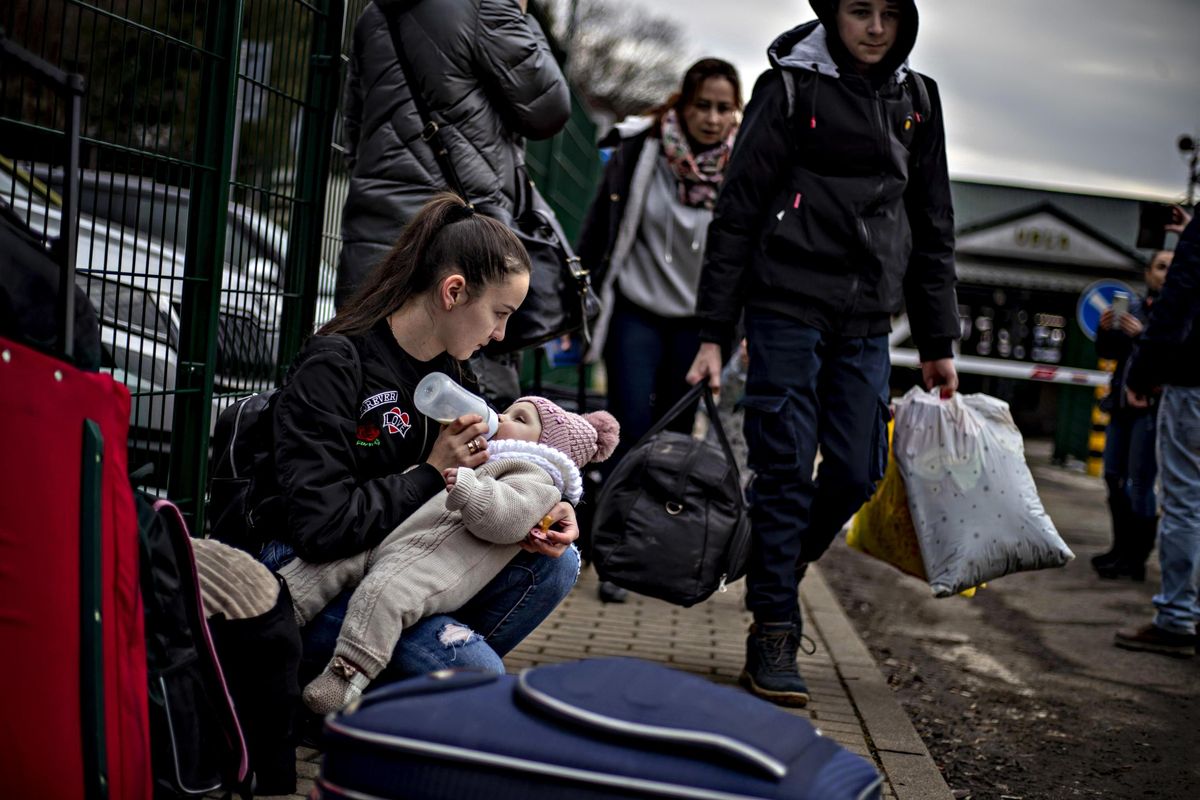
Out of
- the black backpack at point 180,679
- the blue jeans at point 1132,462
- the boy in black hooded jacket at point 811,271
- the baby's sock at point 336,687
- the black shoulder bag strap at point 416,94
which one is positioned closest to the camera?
the black backpack at point 180,679

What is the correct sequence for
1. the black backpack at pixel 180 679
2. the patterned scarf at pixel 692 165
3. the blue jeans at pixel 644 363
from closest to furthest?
1. the black backpack at pixel 180 679
2. the blue jeans at pixel 644 363
3. the patterned scarf at pixel 692 165

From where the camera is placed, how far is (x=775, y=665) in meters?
4.37

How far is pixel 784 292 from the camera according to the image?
4.44 m

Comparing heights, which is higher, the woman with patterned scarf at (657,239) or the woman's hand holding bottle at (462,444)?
the woman with patterned scarf at (657,239)

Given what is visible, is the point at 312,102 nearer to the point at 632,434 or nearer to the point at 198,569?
the point at 632,434

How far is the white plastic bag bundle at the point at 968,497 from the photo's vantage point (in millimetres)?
4473

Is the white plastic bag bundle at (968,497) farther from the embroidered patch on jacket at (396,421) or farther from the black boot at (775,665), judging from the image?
the embroidered patch on jacket at (396,421)

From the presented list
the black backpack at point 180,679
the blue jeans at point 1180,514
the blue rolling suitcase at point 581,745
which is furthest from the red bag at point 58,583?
the blue jeans at point 1180,514

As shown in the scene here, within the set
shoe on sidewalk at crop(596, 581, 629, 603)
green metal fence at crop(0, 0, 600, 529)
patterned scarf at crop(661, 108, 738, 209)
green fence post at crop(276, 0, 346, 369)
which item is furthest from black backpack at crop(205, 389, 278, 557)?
patterned scarf at crop(661, 108, 738, 209)

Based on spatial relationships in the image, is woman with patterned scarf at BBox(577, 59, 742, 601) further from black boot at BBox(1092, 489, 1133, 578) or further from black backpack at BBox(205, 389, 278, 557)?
black boot at BBox(1092, 489, 1133, 578)

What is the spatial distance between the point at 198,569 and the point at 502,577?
0.83 meters

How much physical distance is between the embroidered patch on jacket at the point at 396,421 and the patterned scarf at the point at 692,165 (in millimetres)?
3395

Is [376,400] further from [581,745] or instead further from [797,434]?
[797,434]

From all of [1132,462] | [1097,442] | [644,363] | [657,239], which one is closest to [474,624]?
[644,363]
